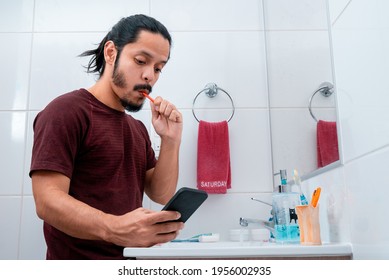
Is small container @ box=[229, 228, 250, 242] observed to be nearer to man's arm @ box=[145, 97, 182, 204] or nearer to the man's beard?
man's arm @ box=[145, 97, 182, 204]

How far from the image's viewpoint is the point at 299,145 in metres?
1.20

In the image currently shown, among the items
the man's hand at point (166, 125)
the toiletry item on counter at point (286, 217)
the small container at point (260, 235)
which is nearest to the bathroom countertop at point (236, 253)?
the toiletry item on counter at point (286, 217)

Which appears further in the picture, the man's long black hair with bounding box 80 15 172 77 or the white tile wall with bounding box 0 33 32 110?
the white tile wall with bounding box 0 33 32 110

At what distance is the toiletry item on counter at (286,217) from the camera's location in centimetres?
92

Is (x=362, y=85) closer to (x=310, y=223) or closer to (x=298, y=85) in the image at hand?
(x=310, y=223)

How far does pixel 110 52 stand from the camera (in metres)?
1.31

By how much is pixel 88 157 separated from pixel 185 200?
0.43 meters

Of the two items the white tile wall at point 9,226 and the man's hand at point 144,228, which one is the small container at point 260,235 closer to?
the man's hand at point 144,228

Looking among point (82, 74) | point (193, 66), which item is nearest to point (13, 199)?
point (82, 74)

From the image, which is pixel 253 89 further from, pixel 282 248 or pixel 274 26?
pixel 282 248

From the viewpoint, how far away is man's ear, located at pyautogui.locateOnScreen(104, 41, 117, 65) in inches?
51.2

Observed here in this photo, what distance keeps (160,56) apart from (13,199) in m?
0.88

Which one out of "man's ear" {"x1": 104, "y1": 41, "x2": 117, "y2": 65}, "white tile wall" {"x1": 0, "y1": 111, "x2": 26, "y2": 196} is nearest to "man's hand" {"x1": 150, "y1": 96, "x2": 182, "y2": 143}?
"man's ear" {"x1": 104, "y1": 41, "x2": 117, "y2": 65}

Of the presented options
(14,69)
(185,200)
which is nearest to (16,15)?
(14,69)
